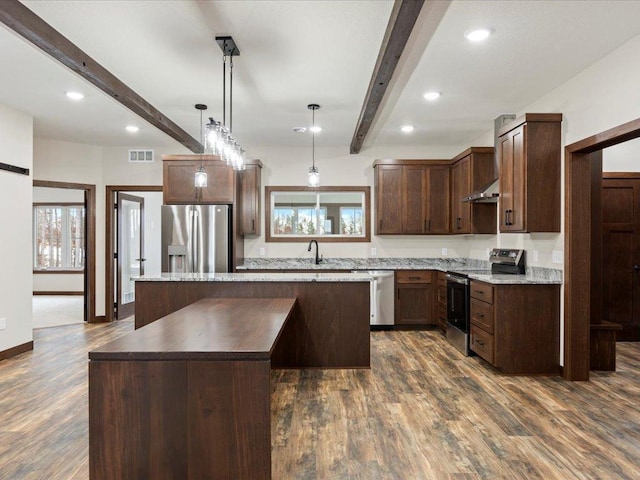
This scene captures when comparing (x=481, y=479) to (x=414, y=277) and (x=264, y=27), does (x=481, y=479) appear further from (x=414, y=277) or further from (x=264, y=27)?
(x=414, y=277)

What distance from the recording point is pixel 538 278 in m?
4.07

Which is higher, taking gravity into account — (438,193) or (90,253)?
(438,193)

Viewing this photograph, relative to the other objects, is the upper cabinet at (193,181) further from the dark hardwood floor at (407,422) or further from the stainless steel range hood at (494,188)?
the stainless steel range hood at (494,188)

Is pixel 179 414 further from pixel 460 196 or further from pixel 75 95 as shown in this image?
pixel 460 196

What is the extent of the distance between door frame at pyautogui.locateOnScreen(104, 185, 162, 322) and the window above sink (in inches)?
73.8

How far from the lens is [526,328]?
12.6ft

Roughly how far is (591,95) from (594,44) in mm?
510

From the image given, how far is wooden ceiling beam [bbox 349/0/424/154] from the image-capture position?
2.40 m

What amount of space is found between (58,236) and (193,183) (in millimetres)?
6009

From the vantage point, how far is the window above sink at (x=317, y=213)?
6.48 meters

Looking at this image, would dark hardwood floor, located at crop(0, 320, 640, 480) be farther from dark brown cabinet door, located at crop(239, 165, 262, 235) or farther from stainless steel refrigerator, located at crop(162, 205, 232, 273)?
dark brown cabinet door, located at crop(239, 165, 262, 235)

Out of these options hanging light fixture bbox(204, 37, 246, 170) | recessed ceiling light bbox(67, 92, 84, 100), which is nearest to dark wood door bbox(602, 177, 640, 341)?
hanging light fixture bbox(204, 37, 246, 170)

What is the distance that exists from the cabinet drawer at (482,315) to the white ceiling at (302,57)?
205 cm

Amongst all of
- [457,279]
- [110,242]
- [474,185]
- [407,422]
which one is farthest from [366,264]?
[110,242]
